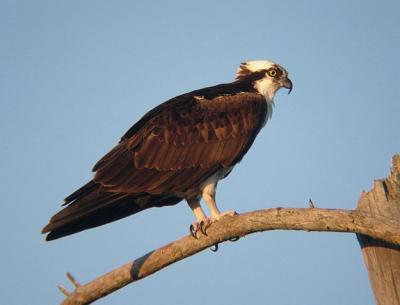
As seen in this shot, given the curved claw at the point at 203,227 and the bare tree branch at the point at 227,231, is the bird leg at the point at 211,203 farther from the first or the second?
the bare tree branch at the point at 227,231

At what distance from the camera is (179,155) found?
28.5 feet

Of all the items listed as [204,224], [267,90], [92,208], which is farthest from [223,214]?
[267,90]

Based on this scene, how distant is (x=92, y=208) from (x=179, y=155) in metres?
1.71

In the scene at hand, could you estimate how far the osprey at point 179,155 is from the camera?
794 cm

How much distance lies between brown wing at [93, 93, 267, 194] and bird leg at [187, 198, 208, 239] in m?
0.41

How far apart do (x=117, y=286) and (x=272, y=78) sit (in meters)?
5.11

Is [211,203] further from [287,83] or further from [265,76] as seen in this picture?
[287,83]

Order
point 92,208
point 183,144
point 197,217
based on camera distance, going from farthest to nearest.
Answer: point 183,144 < point 197,217 < point 92,208

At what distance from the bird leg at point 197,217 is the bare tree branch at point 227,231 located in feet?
0.75

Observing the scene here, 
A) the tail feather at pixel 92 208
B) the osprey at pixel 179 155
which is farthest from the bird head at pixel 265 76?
the tail feather at pixel 92 208

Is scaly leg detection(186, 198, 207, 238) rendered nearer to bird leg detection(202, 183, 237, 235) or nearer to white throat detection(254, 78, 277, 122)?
bird leg detection(202, 183, 237, 235)

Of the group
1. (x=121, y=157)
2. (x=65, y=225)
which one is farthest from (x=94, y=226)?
(x=121, y=157)

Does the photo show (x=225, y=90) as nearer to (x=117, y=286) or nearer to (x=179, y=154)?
(x=179, y=154)

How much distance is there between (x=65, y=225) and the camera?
7301 millimetres
